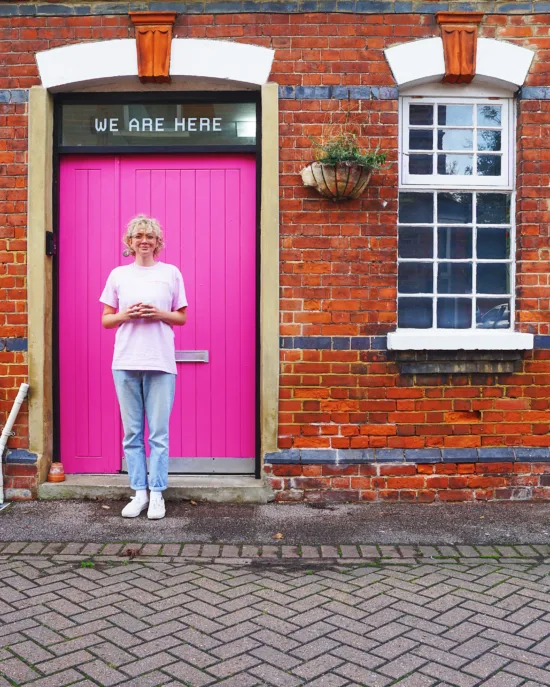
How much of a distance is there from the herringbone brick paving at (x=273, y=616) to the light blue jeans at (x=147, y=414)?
2.41ft

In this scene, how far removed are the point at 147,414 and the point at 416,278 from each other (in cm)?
234

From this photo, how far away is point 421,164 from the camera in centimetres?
573

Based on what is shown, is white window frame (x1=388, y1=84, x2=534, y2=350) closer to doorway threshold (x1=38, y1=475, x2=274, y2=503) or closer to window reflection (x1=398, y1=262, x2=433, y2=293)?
window reflection (x1=398, y1=262, x2=433, y2=293)

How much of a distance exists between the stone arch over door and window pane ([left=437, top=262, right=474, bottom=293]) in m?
1.32

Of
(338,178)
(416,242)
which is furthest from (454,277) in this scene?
(338,178)

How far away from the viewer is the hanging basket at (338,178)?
523 cm

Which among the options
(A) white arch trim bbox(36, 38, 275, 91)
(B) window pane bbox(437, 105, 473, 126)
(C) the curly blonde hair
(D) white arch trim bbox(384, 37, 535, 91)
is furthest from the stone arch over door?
(B) window pane bbox(437, 105, 473, 126)

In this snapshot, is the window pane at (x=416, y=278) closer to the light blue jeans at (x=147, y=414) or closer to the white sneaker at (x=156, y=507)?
the light blue jeans at (x=147, y=414)

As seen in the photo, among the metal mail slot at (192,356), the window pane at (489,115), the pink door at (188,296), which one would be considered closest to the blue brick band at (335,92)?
the pink door at (188,296)

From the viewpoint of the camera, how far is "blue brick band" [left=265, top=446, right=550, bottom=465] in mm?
5504

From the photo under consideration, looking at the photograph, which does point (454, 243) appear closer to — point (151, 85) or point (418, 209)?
point (418, 209)

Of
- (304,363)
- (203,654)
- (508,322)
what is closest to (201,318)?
(304,363)

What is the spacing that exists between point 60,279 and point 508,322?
358 centimetres

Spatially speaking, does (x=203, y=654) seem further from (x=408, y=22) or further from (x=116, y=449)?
(x=408, y=22)
